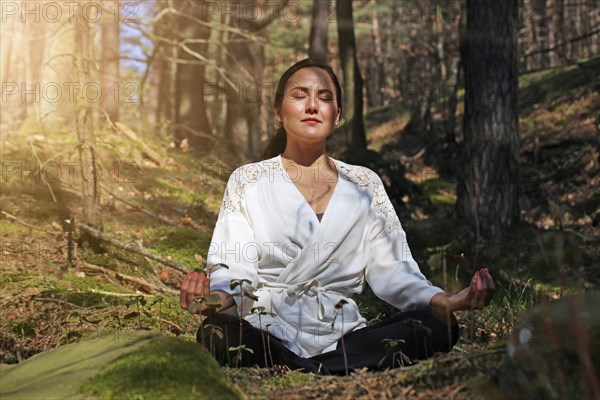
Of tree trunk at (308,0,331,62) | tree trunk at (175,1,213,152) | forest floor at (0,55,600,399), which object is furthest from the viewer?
tree trunk at (175,1,213,152)

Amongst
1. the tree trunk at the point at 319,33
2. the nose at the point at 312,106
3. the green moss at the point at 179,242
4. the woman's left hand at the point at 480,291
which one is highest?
the tree trunk at the point at 319,33

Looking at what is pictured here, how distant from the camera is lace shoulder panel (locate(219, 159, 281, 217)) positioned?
13.6 feet

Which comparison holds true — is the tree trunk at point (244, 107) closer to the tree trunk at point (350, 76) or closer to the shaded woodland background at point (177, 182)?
the shaded woodland background at point (177, 182)

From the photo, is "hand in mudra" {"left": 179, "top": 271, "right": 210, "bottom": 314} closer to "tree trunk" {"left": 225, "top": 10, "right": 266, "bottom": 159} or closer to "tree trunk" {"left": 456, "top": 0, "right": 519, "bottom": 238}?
"tree trunk" {"left": 456, "top": 0, "right": 519, "bottom": 238}

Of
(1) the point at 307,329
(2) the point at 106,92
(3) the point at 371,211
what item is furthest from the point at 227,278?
(2) the point at 106,92

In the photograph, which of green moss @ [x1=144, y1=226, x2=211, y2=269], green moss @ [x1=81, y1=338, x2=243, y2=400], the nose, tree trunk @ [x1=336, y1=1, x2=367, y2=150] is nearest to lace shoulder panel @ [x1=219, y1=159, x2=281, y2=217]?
the nose

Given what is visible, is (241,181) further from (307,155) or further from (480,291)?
(480,291)

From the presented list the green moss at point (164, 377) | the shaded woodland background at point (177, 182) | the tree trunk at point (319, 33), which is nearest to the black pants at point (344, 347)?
the shaded woodland background at point (177, 182)

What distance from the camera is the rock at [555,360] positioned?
87.7 inches

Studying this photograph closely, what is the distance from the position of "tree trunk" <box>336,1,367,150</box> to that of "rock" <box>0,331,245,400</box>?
11426 mm

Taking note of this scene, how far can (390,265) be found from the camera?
4.11 meters

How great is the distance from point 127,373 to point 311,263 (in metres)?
1.44

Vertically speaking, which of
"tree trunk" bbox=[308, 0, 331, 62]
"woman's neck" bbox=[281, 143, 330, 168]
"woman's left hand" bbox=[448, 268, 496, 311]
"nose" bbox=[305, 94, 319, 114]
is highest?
"tree trunk" bbox=[308, 0, 331, 62]

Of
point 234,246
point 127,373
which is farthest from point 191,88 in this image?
point 127,373
